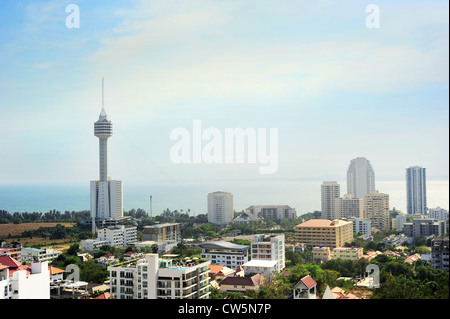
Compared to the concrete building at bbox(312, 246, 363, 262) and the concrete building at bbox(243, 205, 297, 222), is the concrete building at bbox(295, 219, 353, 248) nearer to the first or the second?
the concrete building at bbox(312, 246, 363, 262)

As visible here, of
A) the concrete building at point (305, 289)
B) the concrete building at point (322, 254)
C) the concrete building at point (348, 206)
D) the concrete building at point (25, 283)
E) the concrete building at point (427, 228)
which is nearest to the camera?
the concrete building at point (25, 283)

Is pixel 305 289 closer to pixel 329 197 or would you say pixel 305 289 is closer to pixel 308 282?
pixel 308 282

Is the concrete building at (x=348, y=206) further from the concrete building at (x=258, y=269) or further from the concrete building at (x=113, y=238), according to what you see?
the concrete building at (x=258, y=269)

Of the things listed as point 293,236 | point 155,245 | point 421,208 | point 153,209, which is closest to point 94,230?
point 153,209

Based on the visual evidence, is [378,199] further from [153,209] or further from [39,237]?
[39,237]

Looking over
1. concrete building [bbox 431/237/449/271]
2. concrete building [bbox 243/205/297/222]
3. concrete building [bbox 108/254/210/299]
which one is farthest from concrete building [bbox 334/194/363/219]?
concrete building [bbox 108/254/210/299]

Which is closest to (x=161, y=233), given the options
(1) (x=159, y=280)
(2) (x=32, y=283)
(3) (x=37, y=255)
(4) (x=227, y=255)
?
(4) (x=227, y=255)

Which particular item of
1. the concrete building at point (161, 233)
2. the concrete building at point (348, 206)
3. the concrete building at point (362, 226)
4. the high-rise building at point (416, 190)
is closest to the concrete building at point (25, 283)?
the concrete building at point (161, 233)
